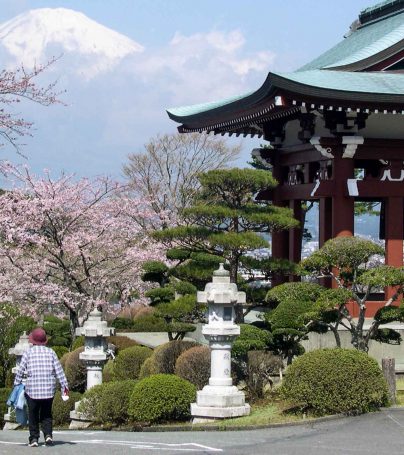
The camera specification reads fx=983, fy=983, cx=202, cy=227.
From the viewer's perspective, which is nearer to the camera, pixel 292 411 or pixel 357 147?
pixel 292 411

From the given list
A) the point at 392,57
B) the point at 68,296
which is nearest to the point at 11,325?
the point at 68,296

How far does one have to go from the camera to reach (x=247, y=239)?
59.9 feet

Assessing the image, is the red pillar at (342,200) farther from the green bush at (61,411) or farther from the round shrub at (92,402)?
the green bush at (61,411)

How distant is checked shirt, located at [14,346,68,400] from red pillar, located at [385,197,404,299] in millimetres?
10518

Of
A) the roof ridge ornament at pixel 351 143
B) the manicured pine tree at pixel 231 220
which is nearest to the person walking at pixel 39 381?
the manicured pine tree at pixel 231 220

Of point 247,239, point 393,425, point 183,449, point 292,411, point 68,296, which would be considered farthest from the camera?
point 68,296

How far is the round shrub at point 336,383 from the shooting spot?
13703mm

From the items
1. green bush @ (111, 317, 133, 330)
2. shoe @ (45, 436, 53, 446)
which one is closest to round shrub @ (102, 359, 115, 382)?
shoe @ (45, 436, 53, 446)

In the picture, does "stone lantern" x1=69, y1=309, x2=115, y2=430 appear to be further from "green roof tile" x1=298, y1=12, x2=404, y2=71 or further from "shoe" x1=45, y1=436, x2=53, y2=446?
"green roof tile" x1=298, y1=12, x2=404, y2=71

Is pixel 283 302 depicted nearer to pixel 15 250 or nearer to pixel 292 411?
pixel 292 411

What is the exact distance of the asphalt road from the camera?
1134cm

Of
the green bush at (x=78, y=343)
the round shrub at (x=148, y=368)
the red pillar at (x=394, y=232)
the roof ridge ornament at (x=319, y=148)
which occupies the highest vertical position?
the roof ridge ornament at (x=319, y=148)

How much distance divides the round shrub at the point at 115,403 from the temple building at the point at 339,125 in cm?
627

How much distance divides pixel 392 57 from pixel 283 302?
274 inches
